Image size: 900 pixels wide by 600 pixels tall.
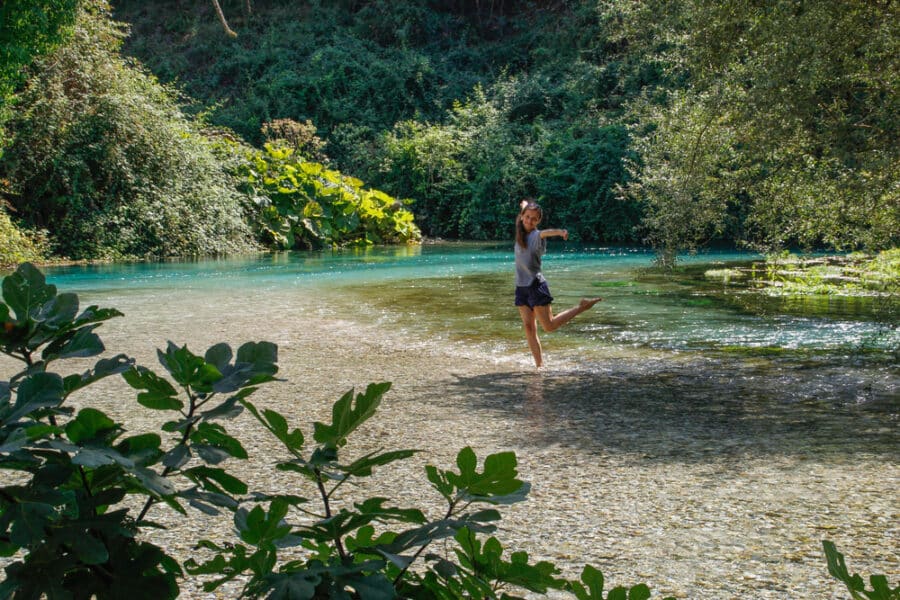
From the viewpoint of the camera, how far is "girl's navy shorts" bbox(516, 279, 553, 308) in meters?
8.14

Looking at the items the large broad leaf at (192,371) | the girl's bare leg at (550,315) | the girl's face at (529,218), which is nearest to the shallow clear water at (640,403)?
the girl's bare leg at (550,315)

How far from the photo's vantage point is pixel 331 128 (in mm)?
37969

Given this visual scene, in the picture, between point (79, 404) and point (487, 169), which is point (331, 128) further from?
point (79, 404)

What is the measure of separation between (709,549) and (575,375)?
4.14 metres

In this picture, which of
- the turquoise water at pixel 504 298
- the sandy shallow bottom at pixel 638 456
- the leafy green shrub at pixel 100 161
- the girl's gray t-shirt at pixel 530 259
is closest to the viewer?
the sandy shallow bottom at pixel 638 456

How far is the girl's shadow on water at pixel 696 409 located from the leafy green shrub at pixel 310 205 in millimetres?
21032

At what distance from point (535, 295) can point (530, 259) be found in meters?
0.35

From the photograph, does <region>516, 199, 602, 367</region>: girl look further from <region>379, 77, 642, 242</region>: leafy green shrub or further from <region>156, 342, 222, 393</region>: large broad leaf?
<region>379, 77, 642, 242</region>: leafy green shrub

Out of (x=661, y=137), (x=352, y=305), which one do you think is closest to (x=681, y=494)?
(x=352, y=305)

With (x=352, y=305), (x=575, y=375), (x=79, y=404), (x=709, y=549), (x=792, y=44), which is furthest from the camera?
(x=352, y=305)

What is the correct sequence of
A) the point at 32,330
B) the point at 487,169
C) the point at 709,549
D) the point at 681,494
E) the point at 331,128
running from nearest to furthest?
the point at 32,330, the point at 709,549, the point at 681,494, the point at 487,169, the point at 331,128

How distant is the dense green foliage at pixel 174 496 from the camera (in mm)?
1124

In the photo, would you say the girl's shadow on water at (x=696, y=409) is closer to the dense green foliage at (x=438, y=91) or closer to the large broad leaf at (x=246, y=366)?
the large broad leaf at (x=246, y=366)

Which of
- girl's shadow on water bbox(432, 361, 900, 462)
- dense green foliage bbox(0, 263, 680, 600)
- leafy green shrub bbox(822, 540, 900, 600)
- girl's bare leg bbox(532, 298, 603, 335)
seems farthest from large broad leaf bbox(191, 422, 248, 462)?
girl's bare leg bbox(532, 298, 603, 335)
